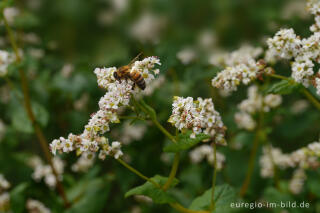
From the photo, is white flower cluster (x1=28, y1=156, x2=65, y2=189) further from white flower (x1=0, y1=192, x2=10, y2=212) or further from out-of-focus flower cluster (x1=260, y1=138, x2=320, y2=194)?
out-of-focus flower cluster (x1=260, y1=138, x2=320, y2=194)

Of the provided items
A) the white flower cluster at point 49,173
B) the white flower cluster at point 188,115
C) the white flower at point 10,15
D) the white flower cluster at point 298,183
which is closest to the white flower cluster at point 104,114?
the white flower cluster at point 188,115

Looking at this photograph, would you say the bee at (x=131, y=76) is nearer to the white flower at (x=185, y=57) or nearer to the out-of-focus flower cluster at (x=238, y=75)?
the out-of-focus flower cluster at (x=238, y=75)

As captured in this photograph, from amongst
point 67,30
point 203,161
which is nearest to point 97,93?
point 203,161

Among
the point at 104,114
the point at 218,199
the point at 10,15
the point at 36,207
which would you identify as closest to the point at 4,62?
the point at 10,15

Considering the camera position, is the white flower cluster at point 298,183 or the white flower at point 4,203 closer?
the white flower at point 4,203

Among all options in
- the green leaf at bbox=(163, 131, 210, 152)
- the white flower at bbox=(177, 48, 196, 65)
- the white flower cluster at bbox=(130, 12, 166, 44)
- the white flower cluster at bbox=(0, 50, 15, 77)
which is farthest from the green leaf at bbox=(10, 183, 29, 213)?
the white flower cluster at bbox=(130, 12, 166, 44)

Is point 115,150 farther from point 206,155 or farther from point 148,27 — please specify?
point 148,27
